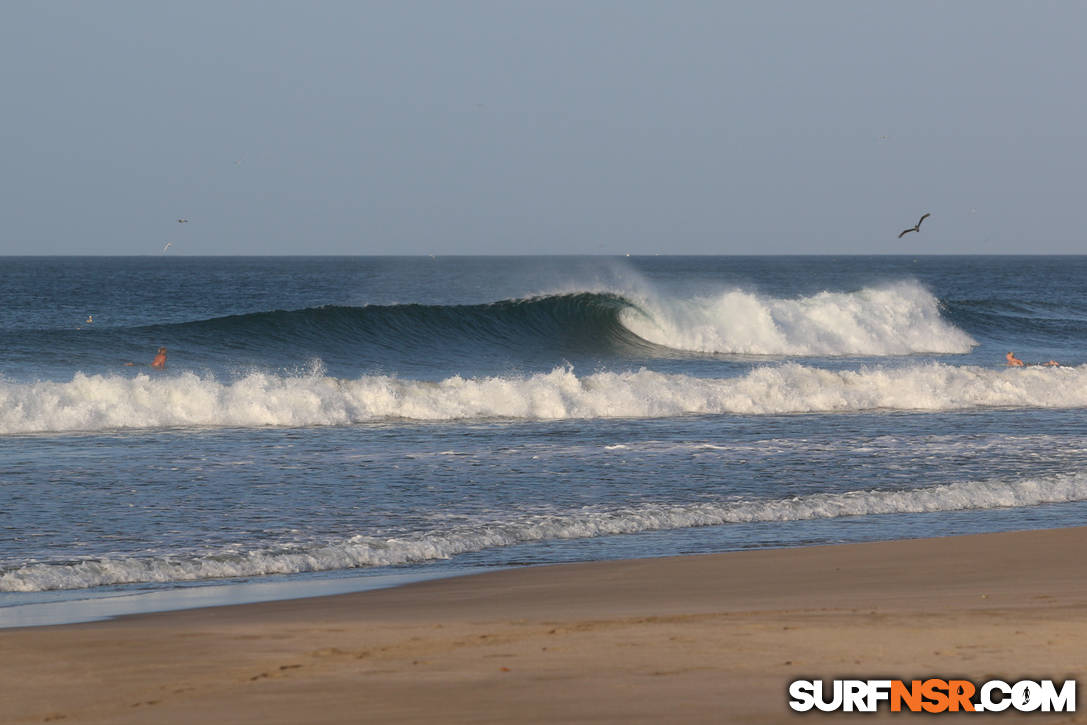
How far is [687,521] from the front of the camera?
10.6 meters

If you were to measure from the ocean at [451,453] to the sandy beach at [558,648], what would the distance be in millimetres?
1037

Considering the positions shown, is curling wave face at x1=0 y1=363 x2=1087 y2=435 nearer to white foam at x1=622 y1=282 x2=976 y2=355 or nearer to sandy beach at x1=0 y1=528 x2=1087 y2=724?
sandy beach at x1=0 y1=528 x2=1087 y2=724

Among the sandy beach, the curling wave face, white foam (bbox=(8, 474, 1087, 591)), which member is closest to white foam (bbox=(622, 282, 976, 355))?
the curling wave face

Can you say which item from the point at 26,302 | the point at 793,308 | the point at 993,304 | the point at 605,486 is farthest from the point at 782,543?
the point at 26,302

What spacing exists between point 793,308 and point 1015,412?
17.3 metres

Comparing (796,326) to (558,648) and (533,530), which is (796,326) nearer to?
(533,530)

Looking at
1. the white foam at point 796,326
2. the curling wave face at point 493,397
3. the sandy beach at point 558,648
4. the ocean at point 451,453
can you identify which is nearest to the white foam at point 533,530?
the ocean at point 451,453

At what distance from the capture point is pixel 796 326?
35.5 meters

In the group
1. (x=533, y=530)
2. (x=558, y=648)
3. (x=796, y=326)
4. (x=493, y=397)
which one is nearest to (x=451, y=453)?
(x=533, y=530)

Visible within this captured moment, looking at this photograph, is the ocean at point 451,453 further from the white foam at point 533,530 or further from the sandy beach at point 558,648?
the sandy beach at point 558,648

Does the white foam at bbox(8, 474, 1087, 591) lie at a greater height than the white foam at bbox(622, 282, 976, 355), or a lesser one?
lesser

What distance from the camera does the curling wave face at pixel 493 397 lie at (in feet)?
56.4

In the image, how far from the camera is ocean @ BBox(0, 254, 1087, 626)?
9117mm

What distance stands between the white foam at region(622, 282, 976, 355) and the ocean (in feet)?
1.31
